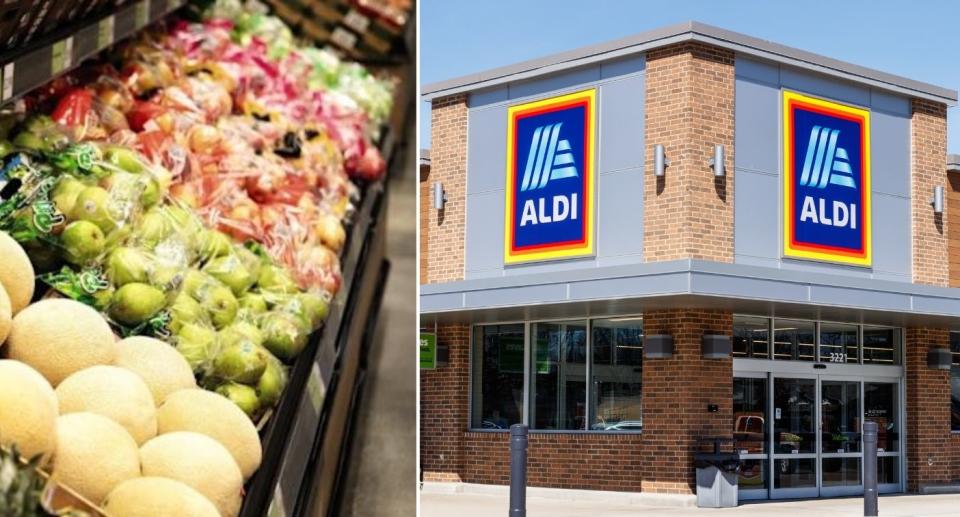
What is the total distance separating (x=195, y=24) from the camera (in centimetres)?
343

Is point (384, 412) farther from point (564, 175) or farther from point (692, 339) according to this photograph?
point (564, 175)

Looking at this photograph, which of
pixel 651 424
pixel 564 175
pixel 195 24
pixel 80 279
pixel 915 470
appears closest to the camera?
pixel 80 279

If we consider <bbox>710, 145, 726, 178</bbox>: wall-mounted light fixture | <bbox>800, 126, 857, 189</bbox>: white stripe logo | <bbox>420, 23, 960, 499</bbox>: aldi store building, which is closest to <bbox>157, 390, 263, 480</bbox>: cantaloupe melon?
<bbox>420, 23, 960, 499</bbox>: aldi store building

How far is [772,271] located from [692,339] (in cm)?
149

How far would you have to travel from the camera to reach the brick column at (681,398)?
16766 mm

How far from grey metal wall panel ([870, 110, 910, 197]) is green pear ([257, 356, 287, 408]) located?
17432mm

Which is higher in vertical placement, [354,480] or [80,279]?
[80,279]

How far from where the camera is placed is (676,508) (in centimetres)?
1645

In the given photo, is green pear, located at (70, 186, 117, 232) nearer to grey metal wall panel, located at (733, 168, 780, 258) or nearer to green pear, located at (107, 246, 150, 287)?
green pear, located at (107, 246, 150, 287)

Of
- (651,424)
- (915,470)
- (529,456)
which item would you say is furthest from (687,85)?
(915,470)

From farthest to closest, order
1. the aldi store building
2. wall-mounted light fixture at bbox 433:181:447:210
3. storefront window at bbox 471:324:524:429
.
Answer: wall-mounted light fixture at bbox 433:181:447:210 → storefront window at bbox 471:324:524:429 → the aldi store building

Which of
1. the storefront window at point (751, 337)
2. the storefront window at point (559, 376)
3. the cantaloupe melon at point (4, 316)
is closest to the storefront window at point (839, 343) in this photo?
the storefront window at point (751, 337)

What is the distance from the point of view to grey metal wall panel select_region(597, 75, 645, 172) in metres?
17.7

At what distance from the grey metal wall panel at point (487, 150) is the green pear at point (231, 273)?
53.6ft
